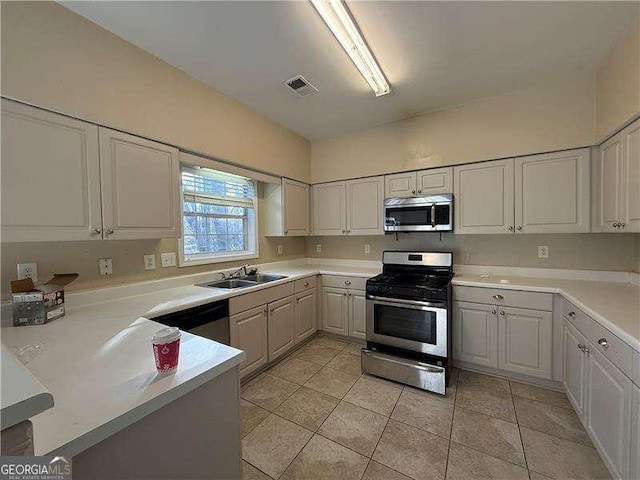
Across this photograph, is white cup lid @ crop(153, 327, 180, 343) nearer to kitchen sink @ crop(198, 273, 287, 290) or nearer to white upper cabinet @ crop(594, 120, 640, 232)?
kitchen sink @ crop(198, 273, 287, 290)

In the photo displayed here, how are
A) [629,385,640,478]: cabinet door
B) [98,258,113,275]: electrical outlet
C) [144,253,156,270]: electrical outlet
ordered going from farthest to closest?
[144,253,156,270]: electrical outlet < [98,258,113,275]: electrical outlet < [629,385,640,478]: cabinet door

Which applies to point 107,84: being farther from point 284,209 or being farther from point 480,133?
point 480,133

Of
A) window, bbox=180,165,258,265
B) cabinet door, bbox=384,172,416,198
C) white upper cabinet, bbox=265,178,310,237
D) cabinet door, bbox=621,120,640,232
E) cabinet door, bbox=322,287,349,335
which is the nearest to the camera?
cabinet door, bbox=621,120,640,232

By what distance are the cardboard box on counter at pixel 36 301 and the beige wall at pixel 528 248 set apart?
2.93 metres

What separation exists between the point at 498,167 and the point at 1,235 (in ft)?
11.9

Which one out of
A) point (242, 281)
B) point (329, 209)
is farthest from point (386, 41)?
point (242, 281)

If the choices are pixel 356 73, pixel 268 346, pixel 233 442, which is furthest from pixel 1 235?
pixel 356 73

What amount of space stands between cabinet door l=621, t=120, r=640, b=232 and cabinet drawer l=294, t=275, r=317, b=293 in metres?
2.65

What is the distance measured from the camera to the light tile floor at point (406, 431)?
149 centimetres

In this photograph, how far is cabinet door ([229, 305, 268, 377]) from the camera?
2.16 meters

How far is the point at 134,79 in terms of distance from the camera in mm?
1830

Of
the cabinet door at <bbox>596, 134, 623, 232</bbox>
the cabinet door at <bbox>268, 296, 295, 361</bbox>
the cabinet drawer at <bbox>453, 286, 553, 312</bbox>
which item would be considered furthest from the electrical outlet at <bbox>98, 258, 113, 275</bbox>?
the cabinet door at <bbox>596, 134, 623, 232</bbox>

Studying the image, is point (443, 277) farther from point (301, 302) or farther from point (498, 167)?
point (301, 302)

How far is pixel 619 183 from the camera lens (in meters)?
1.88
